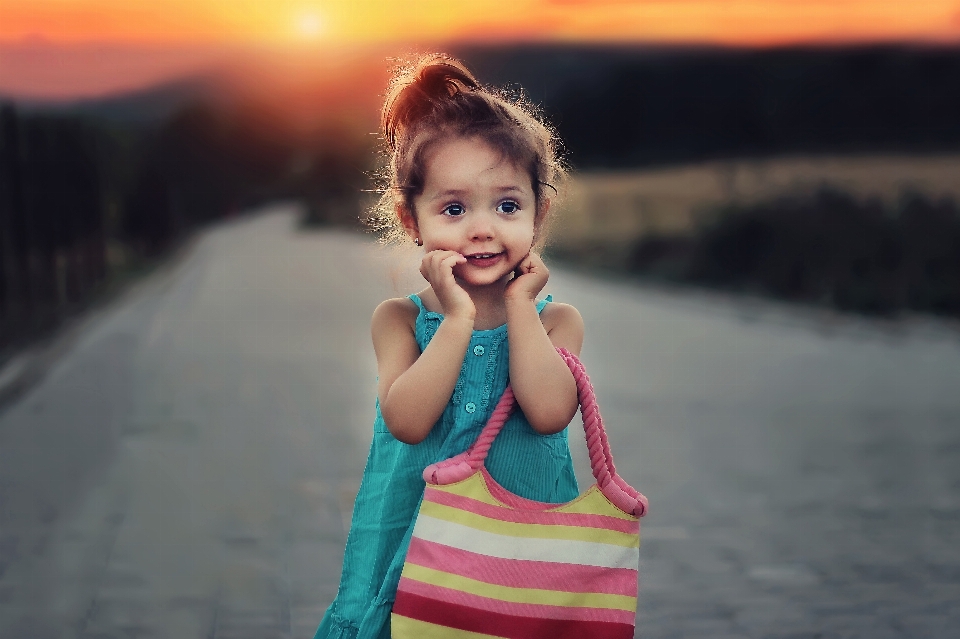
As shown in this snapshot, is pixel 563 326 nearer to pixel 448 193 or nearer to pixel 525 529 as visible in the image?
pixel 448 193

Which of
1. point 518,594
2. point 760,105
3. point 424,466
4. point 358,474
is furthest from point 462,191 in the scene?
point 760,105

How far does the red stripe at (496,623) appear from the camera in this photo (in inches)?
85.4

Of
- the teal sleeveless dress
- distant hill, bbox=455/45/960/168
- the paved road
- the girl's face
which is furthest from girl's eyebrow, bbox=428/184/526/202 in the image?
distant hill, bbox=455/45/960/168

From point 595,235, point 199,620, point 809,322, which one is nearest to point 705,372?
point 809,322

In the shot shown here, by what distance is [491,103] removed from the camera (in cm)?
249

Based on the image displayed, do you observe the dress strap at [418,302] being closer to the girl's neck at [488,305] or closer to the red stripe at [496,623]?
the girl's neck at [488,305]

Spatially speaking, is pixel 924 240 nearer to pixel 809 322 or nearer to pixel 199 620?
pixel 809 322

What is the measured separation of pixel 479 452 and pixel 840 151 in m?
21.2

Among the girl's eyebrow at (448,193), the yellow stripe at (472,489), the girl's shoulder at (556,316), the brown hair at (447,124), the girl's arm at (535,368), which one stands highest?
the brown hair at (447,124)

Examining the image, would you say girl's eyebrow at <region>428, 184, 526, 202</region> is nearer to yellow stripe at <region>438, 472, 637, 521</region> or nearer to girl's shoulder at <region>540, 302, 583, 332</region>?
girl's shoulder at <region>540, 302, 583, 332</region>

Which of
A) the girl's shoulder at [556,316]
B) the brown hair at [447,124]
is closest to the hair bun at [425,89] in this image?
the brown hair at [447,124]

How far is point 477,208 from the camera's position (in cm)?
239

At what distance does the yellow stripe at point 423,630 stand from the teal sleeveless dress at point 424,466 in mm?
248

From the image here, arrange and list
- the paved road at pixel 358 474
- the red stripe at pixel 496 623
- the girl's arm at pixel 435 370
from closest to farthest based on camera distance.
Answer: the red stripe at pixel 496 623 → the girl's arm at pixel 435 370 → the paved road at pixel 358 474
